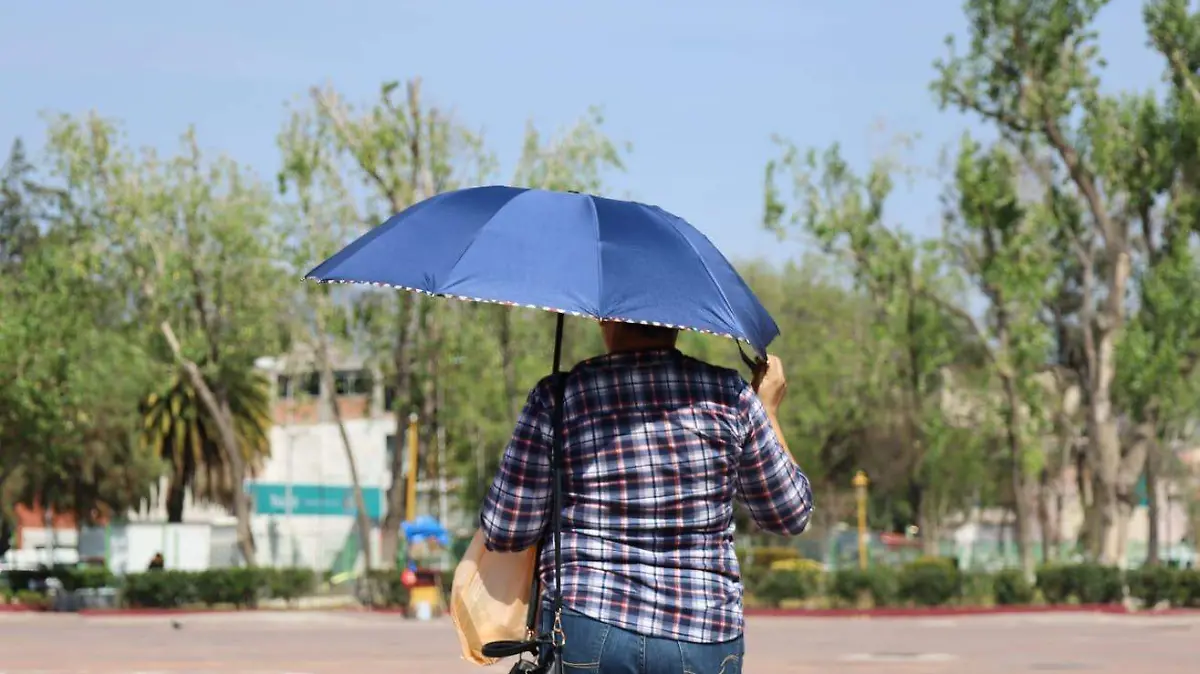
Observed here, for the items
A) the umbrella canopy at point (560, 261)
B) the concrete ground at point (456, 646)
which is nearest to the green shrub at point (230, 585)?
the concrete ground at point (456, 646)

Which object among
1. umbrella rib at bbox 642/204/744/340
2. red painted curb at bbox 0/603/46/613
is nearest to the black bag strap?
umbrella rib at bbox 642/204/744/340

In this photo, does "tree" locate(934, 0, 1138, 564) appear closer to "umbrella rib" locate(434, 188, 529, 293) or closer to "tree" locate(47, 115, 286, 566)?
"tree" locate(47, 115, 286, 566)

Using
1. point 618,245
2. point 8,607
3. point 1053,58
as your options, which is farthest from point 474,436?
point 618,245

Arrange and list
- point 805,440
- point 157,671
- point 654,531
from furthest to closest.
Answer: point 805,440, point 157,671, point 654,531

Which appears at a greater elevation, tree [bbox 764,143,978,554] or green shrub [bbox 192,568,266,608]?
tree [bbox 764,143,978,554]

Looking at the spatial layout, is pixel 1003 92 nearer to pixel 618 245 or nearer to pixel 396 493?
pixel 396 493

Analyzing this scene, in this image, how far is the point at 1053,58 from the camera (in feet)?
134

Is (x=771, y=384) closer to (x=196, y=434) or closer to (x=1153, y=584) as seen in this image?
Answer: (x=1153, y=584)

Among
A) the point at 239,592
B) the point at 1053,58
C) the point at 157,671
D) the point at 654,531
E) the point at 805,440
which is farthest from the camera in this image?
the point at 805,440

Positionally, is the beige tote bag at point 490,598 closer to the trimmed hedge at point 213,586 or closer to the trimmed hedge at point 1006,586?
the trimmed hedge at point 1006,586

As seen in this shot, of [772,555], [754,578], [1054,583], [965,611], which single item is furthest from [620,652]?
[772,555]

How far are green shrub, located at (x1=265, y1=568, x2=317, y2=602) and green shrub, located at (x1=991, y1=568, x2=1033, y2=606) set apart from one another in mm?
15358

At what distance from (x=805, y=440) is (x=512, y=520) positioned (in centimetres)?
6230

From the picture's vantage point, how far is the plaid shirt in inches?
163
